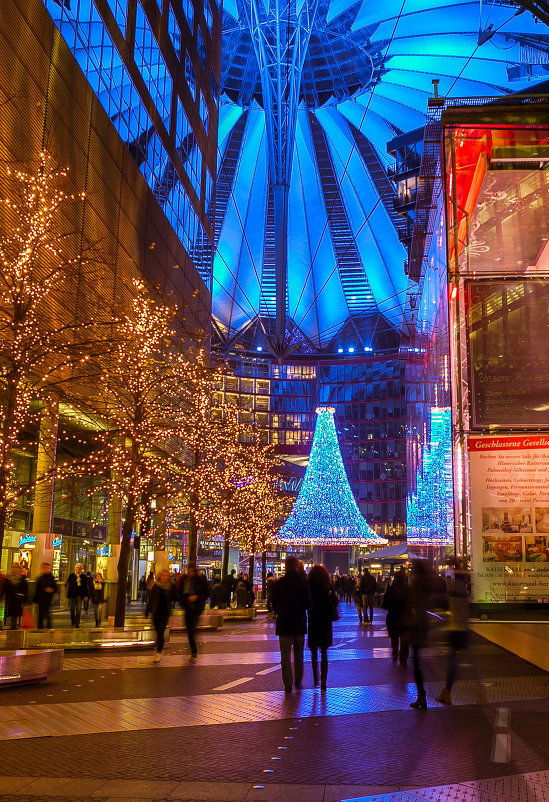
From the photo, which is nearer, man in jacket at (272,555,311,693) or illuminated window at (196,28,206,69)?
man in jacket at (272,555,311,693)

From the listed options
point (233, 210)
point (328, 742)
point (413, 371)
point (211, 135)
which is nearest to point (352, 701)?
point (328, 742)

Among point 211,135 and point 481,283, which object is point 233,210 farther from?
point 481,283

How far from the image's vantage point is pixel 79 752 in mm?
7613

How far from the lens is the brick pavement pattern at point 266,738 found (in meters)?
6.38

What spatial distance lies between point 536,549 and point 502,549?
58 centimetres

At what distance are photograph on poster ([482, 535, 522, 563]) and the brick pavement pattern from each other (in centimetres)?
187

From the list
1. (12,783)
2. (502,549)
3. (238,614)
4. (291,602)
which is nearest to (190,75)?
(238,614)

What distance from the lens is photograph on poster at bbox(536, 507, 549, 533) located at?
1485cm

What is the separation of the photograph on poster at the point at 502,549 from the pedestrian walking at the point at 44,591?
436 inches

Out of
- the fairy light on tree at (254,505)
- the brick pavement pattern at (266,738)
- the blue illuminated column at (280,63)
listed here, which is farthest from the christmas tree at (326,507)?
the brick pavement pattern at (266,738)

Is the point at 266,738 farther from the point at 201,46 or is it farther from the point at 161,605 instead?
the point at 201,46

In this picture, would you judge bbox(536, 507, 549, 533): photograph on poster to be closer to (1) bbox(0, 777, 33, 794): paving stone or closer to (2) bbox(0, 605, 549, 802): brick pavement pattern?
(2) bbox(0, 605, 549, 802): brick pavement pattern

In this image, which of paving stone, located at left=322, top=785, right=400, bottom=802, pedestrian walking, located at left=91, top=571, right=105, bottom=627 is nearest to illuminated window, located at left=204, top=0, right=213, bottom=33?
pedestrian walking, located at left=91, top=571, right=105, bottom=627

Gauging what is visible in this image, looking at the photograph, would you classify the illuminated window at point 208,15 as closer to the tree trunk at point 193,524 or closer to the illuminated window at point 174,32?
the illuminated window at point 174,32
